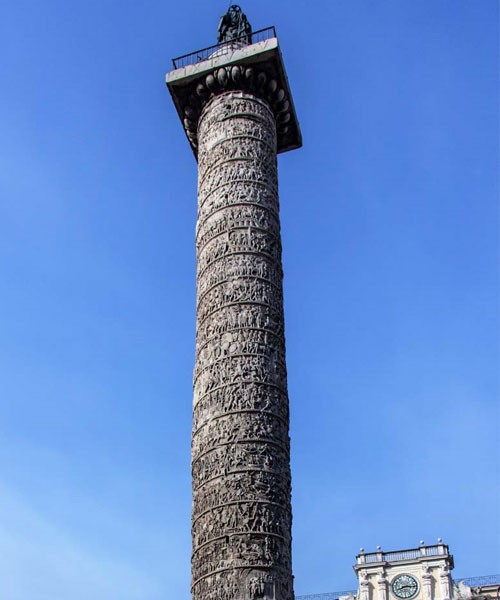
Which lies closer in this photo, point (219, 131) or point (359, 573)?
point (219, 131)

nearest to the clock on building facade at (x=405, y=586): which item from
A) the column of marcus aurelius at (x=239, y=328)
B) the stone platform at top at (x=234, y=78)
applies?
→ the column of marcus aurelius at (x=239, y=328)

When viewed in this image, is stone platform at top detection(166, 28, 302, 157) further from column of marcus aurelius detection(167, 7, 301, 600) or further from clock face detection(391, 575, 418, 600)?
clock face detection(391, 575, 418, 600)

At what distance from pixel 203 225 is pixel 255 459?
6.88 feet

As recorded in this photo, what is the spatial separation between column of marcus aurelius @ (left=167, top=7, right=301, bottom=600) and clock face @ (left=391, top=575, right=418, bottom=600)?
9.30 m

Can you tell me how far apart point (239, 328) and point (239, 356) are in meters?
0.23

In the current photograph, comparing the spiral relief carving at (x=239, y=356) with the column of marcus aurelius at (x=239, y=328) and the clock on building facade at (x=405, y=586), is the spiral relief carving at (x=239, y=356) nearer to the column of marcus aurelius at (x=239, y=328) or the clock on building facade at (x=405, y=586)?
the column of marcus aurelius at (x=239, y=328)

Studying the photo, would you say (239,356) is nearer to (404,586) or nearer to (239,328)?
(239,328)

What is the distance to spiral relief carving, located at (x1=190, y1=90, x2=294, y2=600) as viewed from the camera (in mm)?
5891

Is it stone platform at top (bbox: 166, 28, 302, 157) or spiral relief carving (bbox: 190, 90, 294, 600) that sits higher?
stone platform at top (bbox: 166, 28, 302, 157)

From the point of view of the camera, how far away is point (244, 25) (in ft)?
27.9

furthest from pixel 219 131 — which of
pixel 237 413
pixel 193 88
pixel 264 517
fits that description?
pixel 264 517

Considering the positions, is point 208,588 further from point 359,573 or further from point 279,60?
point 359,573

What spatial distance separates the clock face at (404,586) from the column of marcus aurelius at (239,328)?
30.5 ft

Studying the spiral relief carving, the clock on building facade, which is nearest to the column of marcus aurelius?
the spiral relief carving
